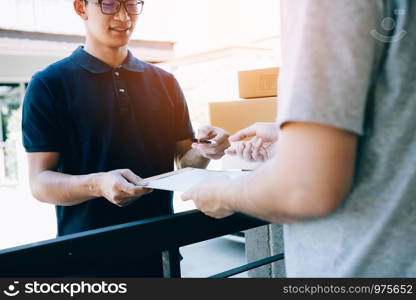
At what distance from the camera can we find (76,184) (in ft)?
3.68

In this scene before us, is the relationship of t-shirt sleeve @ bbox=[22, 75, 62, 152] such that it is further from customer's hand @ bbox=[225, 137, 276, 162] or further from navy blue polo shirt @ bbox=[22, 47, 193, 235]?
customer's hand @ bbox=[225, 137, 276, 162]

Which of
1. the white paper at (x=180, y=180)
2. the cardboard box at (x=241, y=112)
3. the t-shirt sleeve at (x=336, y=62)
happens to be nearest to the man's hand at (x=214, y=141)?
the white paper at (x=180, y=180)

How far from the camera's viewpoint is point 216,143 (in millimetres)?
1299

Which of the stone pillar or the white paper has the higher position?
the white paper

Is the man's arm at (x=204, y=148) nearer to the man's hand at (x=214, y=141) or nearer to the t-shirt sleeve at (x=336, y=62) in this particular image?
the man's hand at (x=214, y=141)

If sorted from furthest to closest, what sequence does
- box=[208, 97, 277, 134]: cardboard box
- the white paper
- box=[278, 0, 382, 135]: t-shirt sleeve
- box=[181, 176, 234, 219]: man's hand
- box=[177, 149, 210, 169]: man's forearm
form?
1. box=[208, 97, 277, 134]: cardboard box
2. box=[177, 149, 210, 169]: man's forearm
3. the white paper
4. box=[181, 176, 234, 219]: man's hand
5. box=[278, 0, 382, 135]: t-shirt sleeve

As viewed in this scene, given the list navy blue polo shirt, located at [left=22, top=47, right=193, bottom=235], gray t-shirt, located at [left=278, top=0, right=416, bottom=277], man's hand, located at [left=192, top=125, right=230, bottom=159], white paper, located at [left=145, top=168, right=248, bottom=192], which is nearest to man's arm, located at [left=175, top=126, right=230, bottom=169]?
man's hand, located at [left=192, top=125, right=230, bottom=159]

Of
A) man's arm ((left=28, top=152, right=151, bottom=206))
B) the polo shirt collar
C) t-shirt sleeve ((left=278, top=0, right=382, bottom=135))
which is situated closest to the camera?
t-shirt sleeve ((left=278, top=0, right=382, bottom=135))

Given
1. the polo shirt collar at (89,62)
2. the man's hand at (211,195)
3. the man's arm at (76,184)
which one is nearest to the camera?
the man's hand at (211,195)

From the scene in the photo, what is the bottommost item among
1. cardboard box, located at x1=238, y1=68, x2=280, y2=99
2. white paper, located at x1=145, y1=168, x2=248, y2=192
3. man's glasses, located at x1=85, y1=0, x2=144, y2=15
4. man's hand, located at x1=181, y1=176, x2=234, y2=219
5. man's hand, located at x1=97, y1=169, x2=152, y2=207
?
man's hand, located at x1=97, y1=169, x2=152, y2=207

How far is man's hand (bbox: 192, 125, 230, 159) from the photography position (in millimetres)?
1308

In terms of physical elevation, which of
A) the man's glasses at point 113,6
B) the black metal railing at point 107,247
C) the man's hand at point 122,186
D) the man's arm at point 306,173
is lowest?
the black metal railing at point 107,247

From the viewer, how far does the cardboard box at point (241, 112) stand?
193 centimetres

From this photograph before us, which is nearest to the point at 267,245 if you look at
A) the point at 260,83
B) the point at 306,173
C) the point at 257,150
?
the point at 260,83
